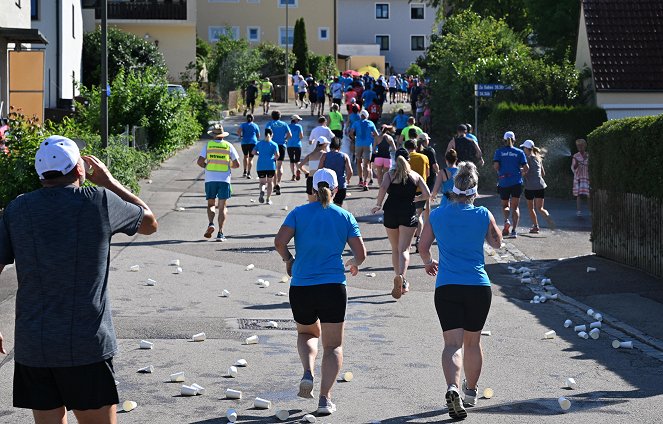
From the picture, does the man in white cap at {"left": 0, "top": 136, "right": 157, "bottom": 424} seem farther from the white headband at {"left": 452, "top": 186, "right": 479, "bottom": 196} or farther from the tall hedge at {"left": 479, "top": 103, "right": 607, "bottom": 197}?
the tall hedge at {"left": 479, "top": 103, "right": 607, "bottom": 197}

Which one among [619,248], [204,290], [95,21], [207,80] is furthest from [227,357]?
[207,80]

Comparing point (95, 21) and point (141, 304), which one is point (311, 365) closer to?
point (141, 304)

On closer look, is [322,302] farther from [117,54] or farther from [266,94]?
[266,94]

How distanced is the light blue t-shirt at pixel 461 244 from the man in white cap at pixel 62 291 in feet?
11.2

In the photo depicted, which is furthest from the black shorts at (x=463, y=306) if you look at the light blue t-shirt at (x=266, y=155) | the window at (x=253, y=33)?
the window at (x=253, y=33)

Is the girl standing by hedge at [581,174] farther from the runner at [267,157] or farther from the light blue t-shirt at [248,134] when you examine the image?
the light blue t-shirt at [248,134]

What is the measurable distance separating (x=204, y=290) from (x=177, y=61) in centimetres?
4281

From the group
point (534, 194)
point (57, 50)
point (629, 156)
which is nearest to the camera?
point (629, 156)

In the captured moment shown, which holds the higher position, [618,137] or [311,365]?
[618,137]

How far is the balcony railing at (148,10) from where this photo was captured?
176 feet

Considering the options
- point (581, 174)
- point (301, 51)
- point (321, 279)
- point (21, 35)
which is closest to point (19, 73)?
point (21, 35)

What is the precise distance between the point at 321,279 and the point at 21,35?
844 inches

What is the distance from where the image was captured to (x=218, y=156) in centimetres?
1872

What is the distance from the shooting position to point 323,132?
25812mm
